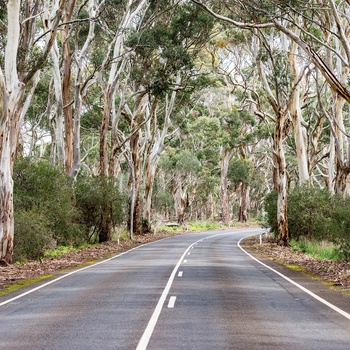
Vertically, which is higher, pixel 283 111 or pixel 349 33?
pixel 349 33

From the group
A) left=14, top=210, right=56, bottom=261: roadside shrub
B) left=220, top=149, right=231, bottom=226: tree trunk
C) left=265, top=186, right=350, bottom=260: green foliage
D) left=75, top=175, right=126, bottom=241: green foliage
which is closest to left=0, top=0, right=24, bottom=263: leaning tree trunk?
left=14, top=210, right=56, bottom=261: roadside shrub

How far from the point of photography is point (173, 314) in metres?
9.98

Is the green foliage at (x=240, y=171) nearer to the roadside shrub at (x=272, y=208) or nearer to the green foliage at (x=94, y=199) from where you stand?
the roadside shrub at (x=272, y=208)

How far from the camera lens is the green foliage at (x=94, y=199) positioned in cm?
3103

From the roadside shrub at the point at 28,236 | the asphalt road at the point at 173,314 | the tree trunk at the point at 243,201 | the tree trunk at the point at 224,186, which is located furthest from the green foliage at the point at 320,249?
the tree trunk at the point at 243,201

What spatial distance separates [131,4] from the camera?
1179 inches

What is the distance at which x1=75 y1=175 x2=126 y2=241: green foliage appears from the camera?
102ft

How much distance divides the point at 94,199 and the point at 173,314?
71.0ft

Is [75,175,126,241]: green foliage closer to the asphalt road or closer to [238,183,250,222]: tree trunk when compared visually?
the asphalt road

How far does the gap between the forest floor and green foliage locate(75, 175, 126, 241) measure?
2.63 meters

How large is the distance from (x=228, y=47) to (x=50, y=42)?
25.2m

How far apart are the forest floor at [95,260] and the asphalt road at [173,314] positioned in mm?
765

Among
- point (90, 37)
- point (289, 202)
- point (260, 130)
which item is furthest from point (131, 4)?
point (260, 130)

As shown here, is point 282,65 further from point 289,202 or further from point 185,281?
point 185,281
